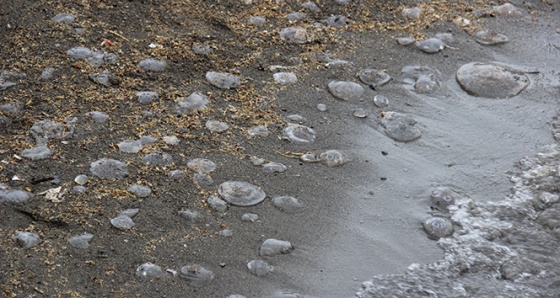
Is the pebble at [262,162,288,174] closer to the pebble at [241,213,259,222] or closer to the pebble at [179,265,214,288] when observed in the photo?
the pebble at [241,213,259,222]

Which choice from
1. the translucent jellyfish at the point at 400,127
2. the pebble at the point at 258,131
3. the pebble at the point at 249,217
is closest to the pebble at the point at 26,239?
the pebble at the point at 249,217

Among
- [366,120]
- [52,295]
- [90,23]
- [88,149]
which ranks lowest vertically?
[52,295]

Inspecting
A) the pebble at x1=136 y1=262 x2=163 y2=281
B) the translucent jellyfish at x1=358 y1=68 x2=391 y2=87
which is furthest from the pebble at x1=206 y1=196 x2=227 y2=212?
the translucent jellyfish at x1=358 y1=68 x2=391 y2=87

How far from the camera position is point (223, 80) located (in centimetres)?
373

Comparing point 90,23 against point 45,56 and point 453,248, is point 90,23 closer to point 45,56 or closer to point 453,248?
point 45,56

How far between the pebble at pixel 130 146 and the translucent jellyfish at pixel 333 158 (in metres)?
0.82

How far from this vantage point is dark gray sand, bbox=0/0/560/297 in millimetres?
2670

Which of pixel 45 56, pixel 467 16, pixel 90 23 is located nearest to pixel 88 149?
pixel 45 56

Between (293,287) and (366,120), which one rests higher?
(366,120)

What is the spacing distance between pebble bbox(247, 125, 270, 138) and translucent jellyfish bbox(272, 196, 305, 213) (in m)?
0.46

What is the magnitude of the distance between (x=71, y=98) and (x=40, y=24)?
739 mm

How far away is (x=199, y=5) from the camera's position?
4.34 metres

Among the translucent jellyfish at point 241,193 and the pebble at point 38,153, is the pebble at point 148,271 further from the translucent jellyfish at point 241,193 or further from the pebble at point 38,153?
the pebble at point 38,153

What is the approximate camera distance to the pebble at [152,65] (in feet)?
12.3
